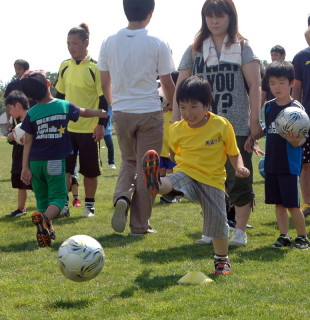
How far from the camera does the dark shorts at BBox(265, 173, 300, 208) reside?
487 cm

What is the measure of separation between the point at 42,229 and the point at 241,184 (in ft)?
7.14

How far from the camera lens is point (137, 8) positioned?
5.35 meters

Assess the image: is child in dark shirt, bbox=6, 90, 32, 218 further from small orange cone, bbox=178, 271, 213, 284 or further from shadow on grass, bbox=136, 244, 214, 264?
small orange cone, bbox=178, 271, 213, 284

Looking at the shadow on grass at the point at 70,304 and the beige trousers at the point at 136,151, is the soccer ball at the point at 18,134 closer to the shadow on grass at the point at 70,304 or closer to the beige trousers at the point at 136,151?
the beige trousers at the point at 136,151

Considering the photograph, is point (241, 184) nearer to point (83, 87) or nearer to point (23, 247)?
point (23, 247)

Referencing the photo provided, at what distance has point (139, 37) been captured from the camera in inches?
211

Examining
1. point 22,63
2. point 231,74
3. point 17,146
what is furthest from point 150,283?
point 22,63

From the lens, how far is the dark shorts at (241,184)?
16.8ft

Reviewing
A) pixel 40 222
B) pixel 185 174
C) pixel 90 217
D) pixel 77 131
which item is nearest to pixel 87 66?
pixel 77 131

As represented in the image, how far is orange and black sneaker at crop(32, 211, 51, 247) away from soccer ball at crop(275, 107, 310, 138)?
2622 mm

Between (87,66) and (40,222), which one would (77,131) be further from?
(40,222)

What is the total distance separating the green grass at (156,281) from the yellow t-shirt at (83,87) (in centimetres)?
176

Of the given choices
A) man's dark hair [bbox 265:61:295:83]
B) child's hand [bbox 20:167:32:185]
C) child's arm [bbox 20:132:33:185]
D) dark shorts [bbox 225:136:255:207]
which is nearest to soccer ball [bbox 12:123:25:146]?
child's arm [bbox 20:132:33:185]

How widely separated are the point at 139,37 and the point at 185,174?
2.02 m
